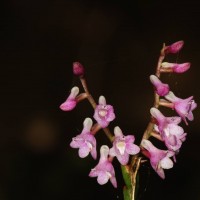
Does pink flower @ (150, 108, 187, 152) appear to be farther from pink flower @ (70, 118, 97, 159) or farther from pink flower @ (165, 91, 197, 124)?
pink flower @ (70, 118, 97, 159)

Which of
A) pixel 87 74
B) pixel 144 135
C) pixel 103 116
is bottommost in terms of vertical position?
pixel 87 74

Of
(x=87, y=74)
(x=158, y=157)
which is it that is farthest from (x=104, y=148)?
(x=87, y=74)

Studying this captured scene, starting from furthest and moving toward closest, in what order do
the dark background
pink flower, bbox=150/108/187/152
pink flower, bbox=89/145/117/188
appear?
the dark background
pink flower, bbox=89/145/117/188
pink flower, bbox=150/108/187/152

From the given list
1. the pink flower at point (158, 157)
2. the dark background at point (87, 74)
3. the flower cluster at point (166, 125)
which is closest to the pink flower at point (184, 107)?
the flower cluster at point (166, 125)

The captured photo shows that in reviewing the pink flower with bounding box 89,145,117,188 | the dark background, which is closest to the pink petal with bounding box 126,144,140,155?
the pink flower with bounding box 89,145,117,188

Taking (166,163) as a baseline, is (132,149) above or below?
above

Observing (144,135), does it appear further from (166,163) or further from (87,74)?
(87,74)

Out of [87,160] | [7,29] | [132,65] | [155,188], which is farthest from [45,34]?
[155,188]
